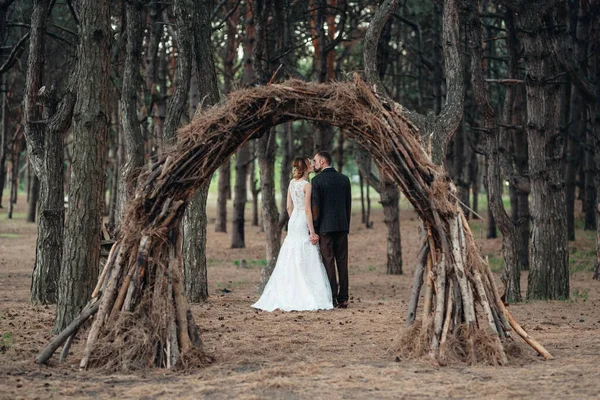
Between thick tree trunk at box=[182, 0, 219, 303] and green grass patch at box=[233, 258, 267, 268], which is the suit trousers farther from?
green grass patch at box=[233, 258, 267, 268]

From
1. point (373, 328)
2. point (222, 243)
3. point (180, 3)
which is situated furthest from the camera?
point (222, 243)

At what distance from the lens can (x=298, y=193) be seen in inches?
467

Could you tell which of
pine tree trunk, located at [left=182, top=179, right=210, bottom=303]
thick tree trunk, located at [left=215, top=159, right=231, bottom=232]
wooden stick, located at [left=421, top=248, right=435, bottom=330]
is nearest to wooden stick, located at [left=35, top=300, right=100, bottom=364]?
wooden stick, located at [left=421, top=248, right=435, bottom=330]

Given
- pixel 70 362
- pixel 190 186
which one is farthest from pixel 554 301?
pixel 70 362

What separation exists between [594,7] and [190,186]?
464 inches

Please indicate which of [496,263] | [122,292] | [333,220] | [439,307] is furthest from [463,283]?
[496,263]

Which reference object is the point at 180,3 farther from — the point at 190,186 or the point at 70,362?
the point at 70,362

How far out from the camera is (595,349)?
8.20 metres

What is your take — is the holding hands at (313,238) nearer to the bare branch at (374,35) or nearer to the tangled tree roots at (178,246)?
the bare branch at (374,35)

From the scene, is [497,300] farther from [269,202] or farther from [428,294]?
[269,202]

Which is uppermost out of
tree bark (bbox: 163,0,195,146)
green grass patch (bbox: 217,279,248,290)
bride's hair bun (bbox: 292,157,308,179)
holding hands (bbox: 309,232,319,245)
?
tree bark (bbox: 163,0,195,146)

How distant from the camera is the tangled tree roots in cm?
755

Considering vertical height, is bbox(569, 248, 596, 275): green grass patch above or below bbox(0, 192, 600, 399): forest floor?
above

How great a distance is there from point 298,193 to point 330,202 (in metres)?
0.49
